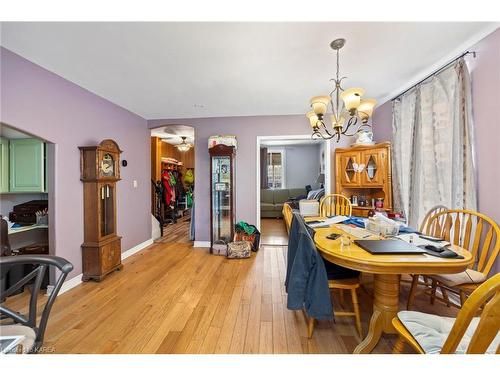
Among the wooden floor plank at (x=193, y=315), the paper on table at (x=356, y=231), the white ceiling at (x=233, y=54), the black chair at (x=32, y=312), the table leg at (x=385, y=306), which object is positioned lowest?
the wooden floor plank at (x=193, y=315)

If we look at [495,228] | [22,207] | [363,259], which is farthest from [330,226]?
[22,207]

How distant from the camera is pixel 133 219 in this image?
3.55m

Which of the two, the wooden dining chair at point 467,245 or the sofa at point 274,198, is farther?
the sofa at point 274,198

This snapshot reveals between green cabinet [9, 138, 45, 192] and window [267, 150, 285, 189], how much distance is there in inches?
228

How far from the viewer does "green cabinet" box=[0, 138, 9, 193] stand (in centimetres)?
242

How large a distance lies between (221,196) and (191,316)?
217 centimetres

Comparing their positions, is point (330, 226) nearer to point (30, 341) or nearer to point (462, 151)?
point (462, 151)

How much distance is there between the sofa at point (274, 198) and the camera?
6.61 meters

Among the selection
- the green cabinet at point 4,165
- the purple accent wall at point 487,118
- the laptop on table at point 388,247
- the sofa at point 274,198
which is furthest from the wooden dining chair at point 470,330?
the sofa at point 274,198

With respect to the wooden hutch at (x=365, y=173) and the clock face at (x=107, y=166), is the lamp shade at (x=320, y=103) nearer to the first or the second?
the wooden hutch at (x=365, y=173)

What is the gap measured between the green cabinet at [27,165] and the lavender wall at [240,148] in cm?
187

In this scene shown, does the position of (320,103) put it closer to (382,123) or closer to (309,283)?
(309,283)
